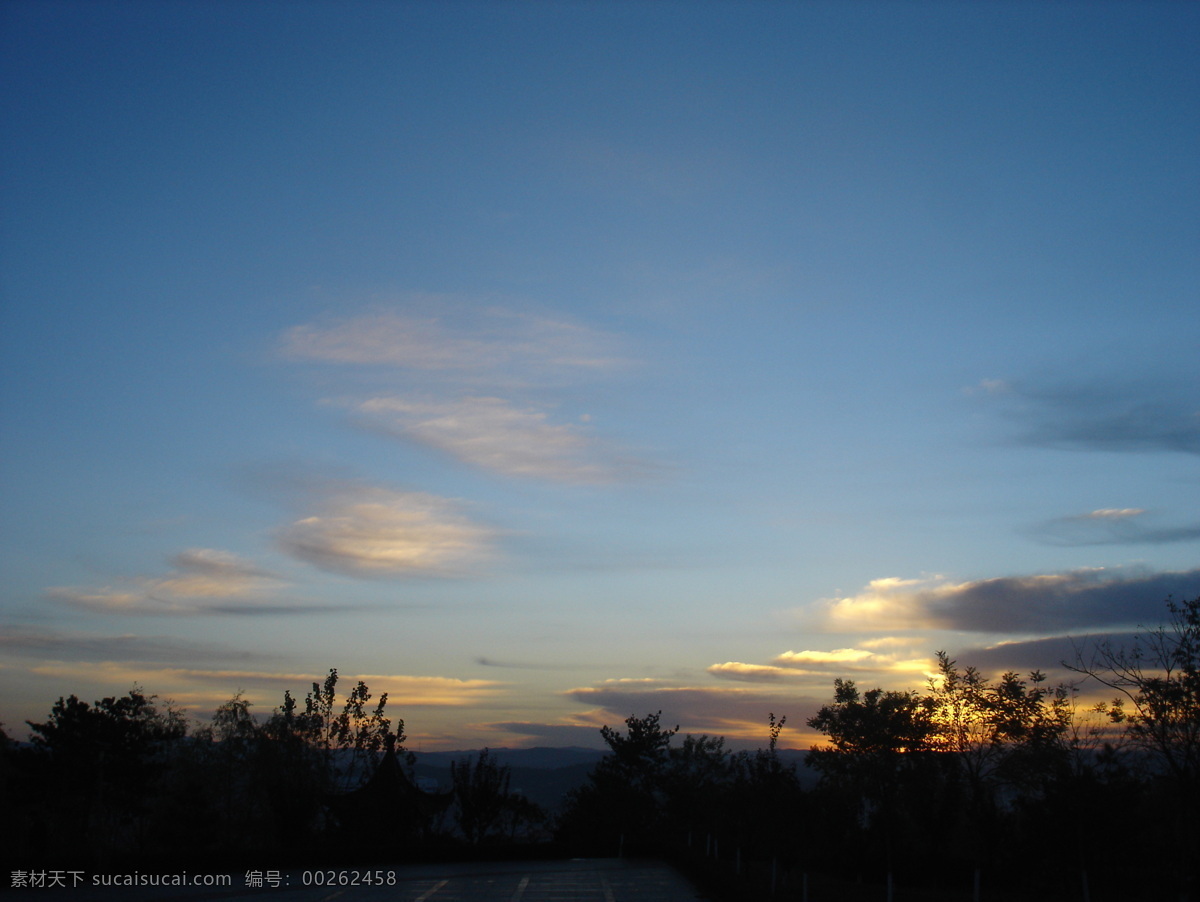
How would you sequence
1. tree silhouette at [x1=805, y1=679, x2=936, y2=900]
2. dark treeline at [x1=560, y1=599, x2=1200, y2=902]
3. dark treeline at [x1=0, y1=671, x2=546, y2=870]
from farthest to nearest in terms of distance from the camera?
tree silhouette at [x1=805, y1=679, x2=936, y2=900] → dark treeline at [x1=0, y1=671, x2=546, y2=870] → dark treeline at [x1=560, y1=599, x2=1200, y2=902]

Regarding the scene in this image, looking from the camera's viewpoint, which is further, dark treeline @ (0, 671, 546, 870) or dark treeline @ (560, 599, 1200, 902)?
dark treeline @ (0, 671, 546, 870)

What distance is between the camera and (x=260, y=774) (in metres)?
55.6

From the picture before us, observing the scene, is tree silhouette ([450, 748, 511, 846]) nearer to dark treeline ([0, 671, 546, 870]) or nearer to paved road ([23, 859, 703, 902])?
dark treeline ([0, 671, 546, 870])

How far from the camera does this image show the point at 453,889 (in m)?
26.3

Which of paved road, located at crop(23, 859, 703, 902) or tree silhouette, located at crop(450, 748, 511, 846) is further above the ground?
Answer: paved road, located at crop(23, 859, 703, 902)

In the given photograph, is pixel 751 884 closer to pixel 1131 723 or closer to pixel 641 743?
pixel 1131 723

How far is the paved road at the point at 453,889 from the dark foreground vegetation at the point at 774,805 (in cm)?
187

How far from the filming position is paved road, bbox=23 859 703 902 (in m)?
23.9

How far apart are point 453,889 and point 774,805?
61.8 ft

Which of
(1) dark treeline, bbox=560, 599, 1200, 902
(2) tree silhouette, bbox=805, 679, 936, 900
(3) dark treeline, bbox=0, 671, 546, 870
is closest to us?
(1) dark treeline, bbox=560, 599, 1200, 902

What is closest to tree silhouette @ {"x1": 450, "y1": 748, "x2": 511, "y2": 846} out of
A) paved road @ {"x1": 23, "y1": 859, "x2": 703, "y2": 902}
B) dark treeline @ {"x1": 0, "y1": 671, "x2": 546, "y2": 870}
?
dark treeline @ {"x1": 0, "y1": 671, "x2": 546, "y2": 870}

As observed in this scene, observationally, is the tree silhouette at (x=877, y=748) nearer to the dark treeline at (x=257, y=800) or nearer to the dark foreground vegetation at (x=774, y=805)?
the dark foreground vegetation at (x=774, y=805)

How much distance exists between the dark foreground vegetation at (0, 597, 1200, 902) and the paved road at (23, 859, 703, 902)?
6.14 feet

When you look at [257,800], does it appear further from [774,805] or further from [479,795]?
[774,805]
